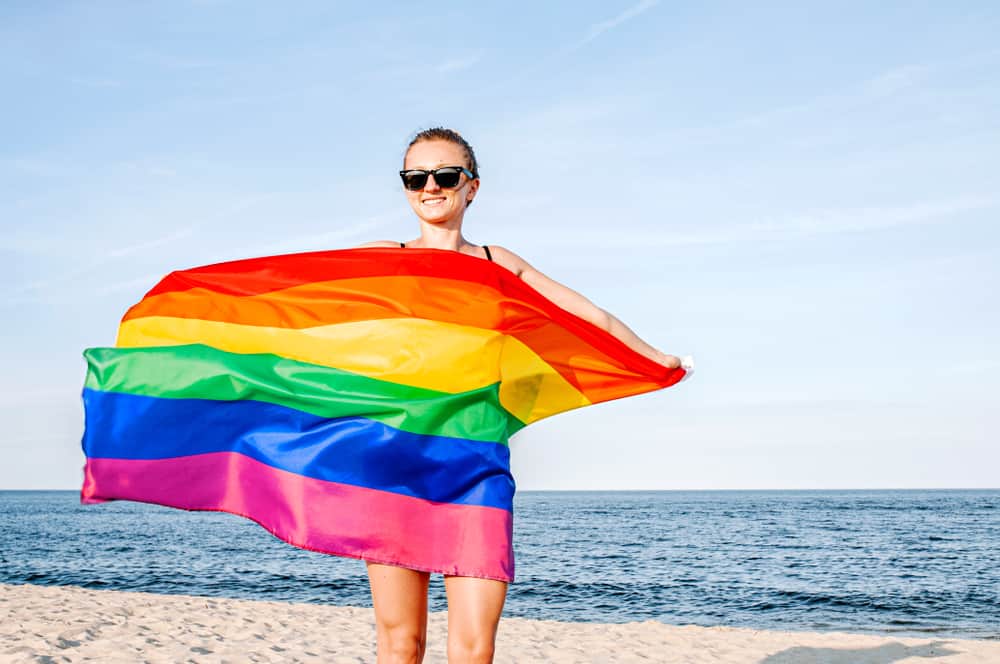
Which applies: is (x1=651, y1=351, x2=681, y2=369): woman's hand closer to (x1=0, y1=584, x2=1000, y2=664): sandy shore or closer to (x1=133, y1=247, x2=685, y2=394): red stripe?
(x1=133, y1=247, x2=685, y2=394): red stripe

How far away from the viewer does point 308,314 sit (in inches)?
129

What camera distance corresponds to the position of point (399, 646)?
2932 mm

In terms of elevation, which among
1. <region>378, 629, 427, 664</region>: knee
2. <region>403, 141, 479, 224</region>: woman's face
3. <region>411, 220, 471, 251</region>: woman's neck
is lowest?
<region>378, 629, 427, 664</region>: knee

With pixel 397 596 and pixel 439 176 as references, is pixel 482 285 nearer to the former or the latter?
pixel 439 176

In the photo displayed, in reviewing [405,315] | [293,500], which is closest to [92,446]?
[293,500]

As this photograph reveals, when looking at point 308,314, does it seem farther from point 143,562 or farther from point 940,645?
point 143,562

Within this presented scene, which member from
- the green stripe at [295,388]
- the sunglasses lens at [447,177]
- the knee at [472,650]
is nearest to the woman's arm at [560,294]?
the sunglasses lens at [447,177]

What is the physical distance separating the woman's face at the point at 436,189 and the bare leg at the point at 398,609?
1218 mm

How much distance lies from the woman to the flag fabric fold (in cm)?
6

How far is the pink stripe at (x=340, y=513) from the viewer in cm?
281

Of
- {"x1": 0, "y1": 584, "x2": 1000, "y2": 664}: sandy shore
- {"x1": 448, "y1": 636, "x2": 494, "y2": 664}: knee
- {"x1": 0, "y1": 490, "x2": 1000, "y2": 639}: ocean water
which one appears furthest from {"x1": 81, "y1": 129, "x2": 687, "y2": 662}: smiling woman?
{"x1": 0, "y1": 490, "x2": 1000, "y2": 639}: ocean water

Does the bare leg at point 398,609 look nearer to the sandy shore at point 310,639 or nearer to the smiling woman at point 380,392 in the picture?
the smiling woman at point 380,392

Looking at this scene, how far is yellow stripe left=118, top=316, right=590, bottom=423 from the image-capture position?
2.95 meters

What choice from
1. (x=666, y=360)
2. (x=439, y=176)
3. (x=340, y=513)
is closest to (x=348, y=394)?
(x=340, y=513)
